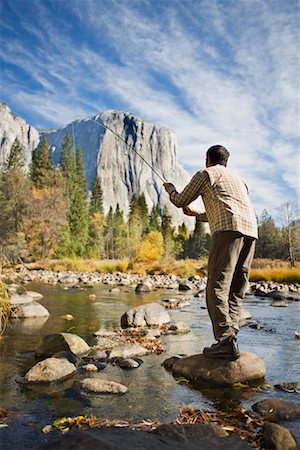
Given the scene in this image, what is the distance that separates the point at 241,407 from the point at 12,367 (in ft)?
8.08

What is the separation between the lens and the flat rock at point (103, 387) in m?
3.49

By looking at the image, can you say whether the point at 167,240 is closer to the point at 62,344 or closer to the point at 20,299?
the point at 20,299

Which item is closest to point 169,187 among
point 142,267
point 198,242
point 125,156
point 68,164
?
point 142,267

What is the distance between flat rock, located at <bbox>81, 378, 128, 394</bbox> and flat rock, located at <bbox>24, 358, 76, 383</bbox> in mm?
371

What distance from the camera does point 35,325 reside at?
707 centimetres

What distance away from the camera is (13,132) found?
13862cm

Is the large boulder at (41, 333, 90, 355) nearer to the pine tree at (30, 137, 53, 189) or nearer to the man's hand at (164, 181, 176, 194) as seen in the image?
the man's hand at (164, 181, 176, 194)

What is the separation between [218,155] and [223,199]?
1.82ft

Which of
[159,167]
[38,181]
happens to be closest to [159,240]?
[38,181]

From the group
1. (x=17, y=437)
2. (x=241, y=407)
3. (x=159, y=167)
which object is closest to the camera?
(x=17, y=437)

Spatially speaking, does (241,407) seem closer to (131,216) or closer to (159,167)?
(131,216)

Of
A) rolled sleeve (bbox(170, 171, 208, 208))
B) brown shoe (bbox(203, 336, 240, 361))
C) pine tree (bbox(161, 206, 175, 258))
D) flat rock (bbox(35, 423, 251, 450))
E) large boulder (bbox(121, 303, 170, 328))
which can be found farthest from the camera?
pine tree (bbox(161, 206, 175, 258))

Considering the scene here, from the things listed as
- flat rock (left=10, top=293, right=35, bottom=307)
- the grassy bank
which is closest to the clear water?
flat rock (left=10, top=293, right=35, bottom=307)

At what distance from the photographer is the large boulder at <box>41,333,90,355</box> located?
4.87 m
